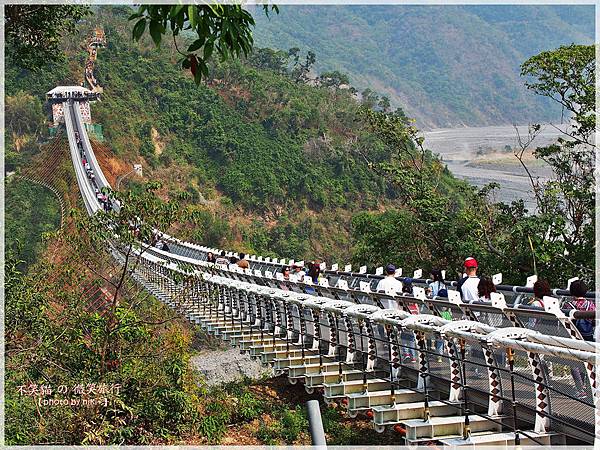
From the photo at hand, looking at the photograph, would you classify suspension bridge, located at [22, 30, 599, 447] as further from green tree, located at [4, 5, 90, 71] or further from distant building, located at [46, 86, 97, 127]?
distant building, located at [46, 86, 97, 127]

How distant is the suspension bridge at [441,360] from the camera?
5812 millimetres

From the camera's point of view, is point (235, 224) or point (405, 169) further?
point (235, 224)

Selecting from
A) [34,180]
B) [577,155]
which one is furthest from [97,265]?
[34,180]

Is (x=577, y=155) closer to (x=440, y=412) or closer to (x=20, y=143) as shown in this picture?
(x=440, y=412)

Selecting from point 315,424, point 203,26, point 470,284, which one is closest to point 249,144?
point 470,284

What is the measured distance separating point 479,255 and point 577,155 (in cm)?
313

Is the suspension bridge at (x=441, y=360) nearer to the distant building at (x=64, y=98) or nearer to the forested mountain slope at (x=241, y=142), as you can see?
the forested mountain slope at (x=241, y=142)

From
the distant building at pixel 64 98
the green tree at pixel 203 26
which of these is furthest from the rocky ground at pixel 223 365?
the distant building at pixel 64 98

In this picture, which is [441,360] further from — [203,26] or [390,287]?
[203,26]

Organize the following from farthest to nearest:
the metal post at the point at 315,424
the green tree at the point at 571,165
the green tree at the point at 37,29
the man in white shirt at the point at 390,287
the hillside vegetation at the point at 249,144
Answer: the hillside vegetation at the point at 249,144, the green tree at the point at 571,165, the green tree at the point at 37,29, the man in white shirt at the point at 390,287, the metal post at the point at 315,424

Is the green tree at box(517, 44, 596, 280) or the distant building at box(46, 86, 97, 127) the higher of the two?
the distant building at box(46, 86, 97, 127)

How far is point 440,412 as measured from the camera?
7.07 meters

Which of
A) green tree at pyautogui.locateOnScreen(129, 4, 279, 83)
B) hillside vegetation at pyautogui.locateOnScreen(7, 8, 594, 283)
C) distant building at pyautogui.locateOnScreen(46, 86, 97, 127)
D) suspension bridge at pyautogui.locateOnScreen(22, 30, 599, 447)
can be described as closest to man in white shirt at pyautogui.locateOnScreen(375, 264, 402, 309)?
suspension bridge at pyautogui.locateOnScreen(22, 30, 599, 447)

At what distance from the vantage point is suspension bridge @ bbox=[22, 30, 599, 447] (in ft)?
19.1
